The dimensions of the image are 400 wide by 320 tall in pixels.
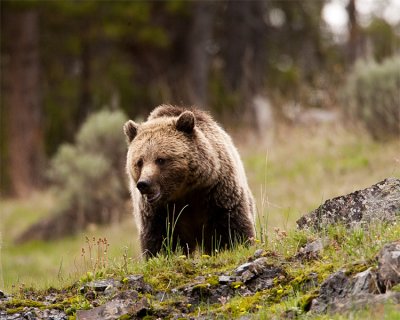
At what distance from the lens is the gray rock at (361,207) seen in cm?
616

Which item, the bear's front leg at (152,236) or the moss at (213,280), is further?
the bear's front leg at (152,236)

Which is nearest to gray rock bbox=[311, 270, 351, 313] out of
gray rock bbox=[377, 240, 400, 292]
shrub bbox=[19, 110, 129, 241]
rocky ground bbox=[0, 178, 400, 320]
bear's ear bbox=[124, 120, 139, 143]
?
rocky ground bbox=[0, 178, 400, 320]

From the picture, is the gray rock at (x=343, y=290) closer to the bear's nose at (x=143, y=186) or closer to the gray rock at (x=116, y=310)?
the gray rock at (x=116, y=310)

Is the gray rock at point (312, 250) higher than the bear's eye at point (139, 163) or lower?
lower

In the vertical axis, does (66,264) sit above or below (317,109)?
below

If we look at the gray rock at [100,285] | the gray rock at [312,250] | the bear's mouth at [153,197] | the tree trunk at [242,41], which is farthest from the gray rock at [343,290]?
the tree trunk at [242,41]

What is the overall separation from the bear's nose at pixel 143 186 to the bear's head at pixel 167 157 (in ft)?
0.09

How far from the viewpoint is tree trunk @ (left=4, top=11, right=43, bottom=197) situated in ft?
79.3

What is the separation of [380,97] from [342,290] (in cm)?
1205

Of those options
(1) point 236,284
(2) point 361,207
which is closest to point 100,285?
(1) point 236,284

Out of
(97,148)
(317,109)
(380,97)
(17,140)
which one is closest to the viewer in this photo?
(380,97)

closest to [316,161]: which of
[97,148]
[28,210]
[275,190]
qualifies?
[275,190]

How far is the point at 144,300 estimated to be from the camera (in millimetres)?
5539

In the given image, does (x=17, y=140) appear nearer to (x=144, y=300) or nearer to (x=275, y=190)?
(x=275, y=190)
